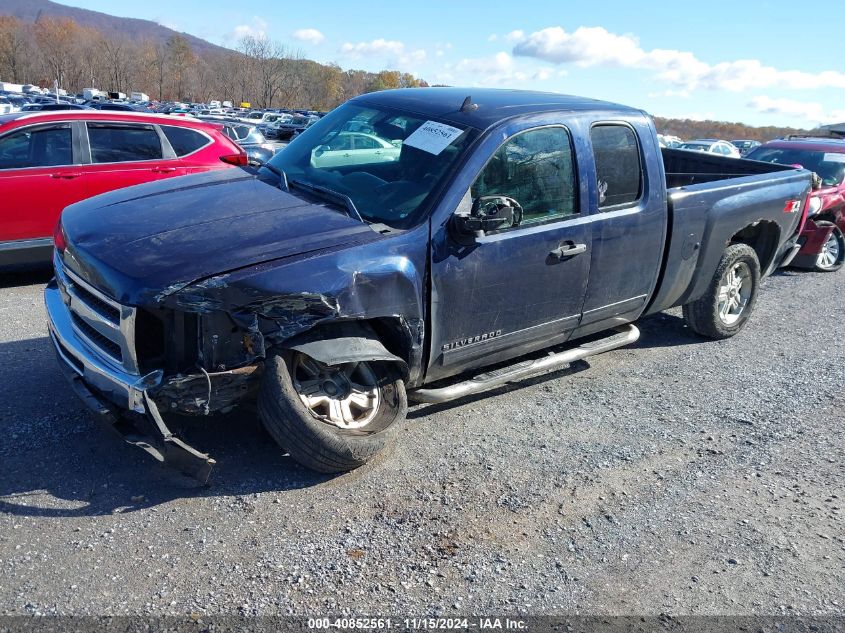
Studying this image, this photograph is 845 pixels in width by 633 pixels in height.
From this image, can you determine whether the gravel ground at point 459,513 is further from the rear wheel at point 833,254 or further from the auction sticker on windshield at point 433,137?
Answer: the rear wheel at point 833,254

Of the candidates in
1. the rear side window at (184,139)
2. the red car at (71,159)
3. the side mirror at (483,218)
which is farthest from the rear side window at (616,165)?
the rear side window at (184,139)

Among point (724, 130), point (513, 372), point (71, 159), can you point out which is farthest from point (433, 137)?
point (724, 130)

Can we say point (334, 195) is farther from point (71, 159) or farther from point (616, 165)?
point (71, 159)

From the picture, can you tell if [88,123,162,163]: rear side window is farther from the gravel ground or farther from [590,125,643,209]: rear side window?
[590,125,643,209]: rear side window

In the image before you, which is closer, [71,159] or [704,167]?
[71,159]

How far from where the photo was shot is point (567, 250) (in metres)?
4.33

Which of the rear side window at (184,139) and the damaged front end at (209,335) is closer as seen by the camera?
the damaged front end at (209,335)

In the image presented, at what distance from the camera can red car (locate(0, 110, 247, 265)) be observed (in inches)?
265

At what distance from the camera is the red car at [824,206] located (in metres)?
9.31

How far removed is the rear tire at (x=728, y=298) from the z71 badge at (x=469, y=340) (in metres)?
2.61

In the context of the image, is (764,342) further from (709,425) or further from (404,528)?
(404,528)

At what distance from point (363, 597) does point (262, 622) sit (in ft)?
1.35

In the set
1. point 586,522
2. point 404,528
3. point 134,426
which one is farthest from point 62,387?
point 586,522

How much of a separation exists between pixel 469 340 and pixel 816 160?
8.10 m
